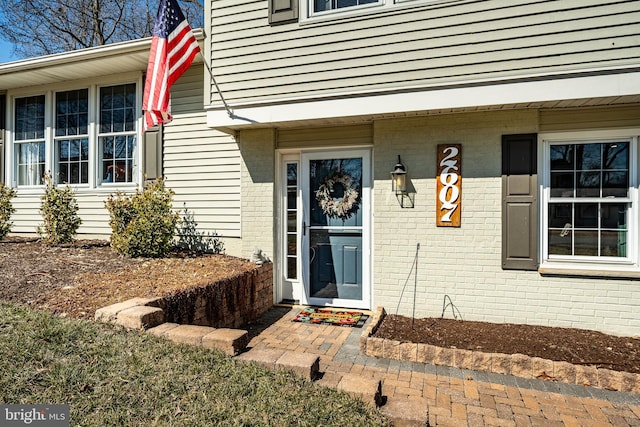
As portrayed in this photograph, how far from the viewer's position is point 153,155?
20.2ft

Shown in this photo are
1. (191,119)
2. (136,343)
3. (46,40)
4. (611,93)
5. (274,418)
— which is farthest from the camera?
(46,40)

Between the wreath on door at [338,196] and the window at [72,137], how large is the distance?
4.63 meters

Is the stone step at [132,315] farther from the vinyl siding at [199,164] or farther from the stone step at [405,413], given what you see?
the vinyl siding at [199,164]

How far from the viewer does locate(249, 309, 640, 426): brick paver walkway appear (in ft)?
8.63

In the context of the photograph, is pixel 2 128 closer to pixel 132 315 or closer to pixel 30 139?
pixel 30 139

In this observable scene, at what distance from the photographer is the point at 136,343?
8.53ft

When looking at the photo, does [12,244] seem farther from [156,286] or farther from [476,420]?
[476,420]

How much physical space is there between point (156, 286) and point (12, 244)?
426 centimetres

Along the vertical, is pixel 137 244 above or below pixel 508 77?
below

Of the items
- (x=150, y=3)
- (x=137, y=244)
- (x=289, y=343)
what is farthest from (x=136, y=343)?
(x=150, y=3)

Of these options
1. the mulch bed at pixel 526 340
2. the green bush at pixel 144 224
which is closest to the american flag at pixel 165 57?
the green bush at pixel 144 224

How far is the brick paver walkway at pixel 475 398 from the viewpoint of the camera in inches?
104

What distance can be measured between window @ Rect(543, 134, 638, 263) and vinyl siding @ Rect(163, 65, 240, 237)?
4.28 meters

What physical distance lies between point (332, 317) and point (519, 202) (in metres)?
2.74
